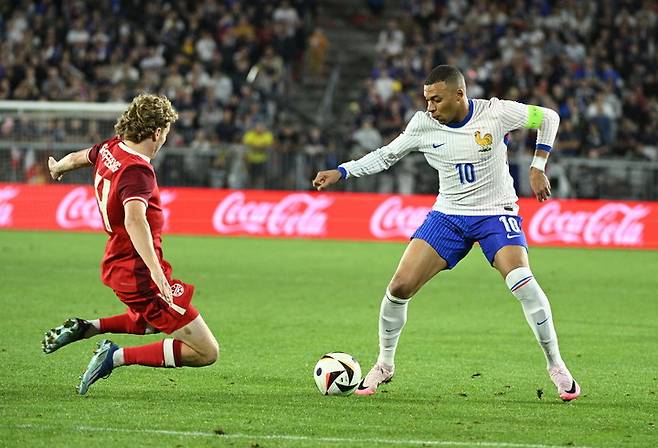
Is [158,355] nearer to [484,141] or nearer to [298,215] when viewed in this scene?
[484,141]

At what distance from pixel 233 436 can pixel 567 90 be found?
21.8 meters

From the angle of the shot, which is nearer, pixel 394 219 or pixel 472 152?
pixel 472 152

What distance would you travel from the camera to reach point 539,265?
19.3m

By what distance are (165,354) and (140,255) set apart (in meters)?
0.86

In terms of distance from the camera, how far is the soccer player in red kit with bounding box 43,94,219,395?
291 inches

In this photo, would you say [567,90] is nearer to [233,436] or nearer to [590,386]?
[590,386]

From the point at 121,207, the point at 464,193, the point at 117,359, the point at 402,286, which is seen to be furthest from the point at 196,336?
the point at 464,193

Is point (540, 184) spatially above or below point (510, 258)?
above

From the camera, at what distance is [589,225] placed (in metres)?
22.7

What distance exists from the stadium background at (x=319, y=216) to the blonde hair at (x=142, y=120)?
173 centimetres

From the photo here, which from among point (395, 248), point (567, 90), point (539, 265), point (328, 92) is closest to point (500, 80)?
point (567, 90)

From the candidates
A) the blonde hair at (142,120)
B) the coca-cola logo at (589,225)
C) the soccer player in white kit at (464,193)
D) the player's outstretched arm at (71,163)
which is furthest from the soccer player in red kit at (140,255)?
the coca-cola logo at (589,225)

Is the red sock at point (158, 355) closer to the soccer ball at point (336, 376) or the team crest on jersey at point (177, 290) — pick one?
the team crest on jersey at point (177, 290)

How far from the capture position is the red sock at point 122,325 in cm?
798
